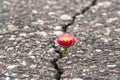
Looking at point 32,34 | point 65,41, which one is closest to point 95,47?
point 65,41

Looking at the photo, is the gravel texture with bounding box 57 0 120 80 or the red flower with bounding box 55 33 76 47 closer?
the gravel texture with bounding box 57 0 120 80

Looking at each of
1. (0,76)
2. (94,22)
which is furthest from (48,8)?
(0,76)

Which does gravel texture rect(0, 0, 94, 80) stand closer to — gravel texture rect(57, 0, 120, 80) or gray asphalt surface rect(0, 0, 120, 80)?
gray asphalt surface rect(0, 0, 120, 80)

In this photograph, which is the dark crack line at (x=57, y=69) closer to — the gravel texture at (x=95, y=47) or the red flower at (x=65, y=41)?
the gravel texture at (x=95, y=47)

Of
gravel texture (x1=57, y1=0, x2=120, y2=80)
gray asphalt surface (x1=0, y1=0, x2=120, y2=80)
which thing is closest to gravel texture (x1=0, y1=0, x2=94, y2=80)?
gray asphalt surface (x1=0, y1=0, x2=120, y2=80)

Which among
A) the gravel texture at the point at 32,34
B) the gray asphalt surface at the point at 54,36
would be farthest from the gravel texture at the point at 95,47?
the gravel texture at the point at 32,34

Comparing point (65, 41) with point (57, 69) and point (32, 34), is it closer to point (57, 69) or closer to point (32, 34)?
point (57, 69)

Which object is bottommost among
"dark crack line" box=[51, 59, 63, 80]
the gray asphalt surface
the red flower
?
"dark crack line" box=[51, 59, 63, 80]
